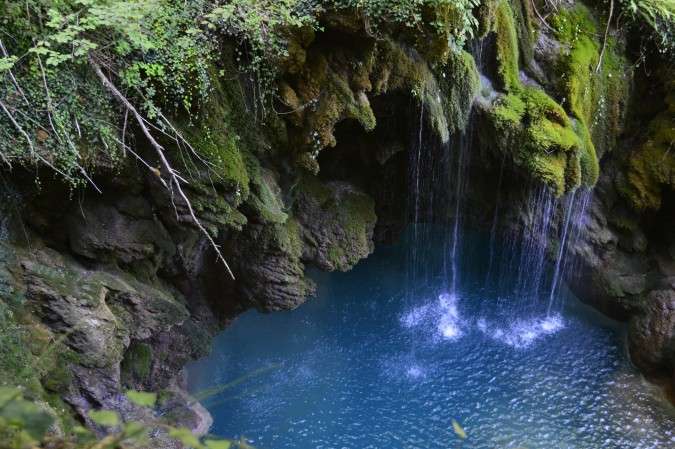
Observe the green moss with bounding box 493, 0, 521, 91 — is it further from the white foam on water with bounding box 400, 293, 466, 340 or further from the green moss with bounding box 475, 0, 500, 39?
the white foam on water with bounding box 400, 293, 466, 340

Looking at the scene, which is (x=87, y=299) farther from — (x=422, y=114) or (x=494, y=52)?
(x=494, y=52)

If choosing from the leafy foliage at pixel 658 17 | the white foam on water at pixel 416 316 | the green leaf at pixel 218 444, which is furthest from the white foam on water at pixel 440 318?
the green leaf at pixel 218 444

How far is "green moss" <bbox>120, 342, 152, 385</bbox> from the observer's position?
6.87 meters

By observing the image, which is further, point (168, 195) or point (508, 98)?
point (508, 98)

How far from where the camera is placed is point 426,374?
Answer: 30.2 ft

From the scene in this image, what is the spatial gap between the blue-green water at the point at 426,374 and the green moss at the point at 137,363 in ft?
4.40

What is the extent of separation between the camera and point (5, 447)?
1.38 meters

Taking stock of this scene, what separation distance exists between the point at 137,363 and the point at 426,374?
4.85 m

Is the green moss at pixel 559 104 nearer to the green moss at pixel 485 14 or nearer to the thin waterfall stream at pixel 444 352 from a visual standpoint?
the green moss at pixel 485 14

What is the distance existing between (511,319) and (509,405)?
8.37 feet

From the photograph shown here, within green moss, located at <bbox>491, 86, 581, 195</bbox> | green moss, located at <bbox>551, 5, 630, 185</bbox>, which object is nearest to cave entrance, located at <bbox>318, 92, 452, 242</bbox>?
green moss, located at <bbox>491, 86, 581, 195</bbox>

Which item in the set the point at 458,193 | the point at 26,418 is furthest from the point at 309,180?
the point at 26,418

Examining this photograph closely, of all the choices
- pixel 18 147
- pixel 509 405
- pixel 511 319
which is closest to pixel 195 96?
pixel 18 147

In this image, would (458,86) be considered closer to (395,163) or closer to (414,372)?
(395,163)
